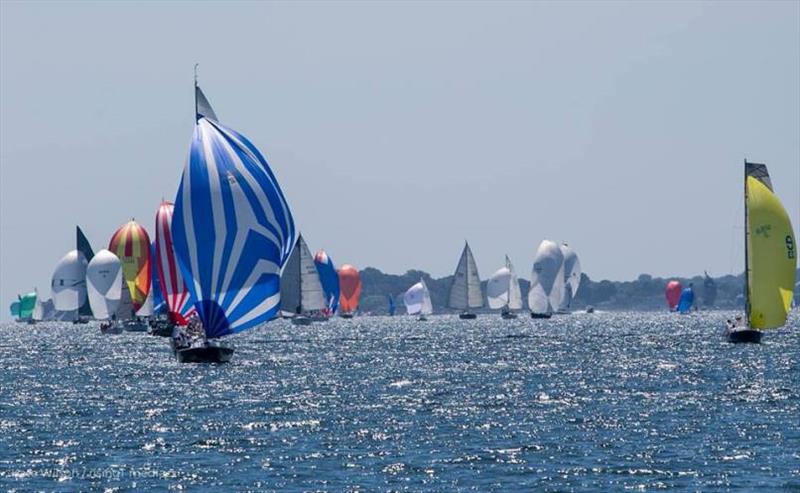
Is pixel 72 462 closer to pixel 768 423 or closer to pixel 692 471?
pixel 692 471

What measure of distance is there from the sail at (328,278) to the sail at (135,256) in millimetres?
46130

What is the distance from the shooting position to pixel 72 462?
1580 inches

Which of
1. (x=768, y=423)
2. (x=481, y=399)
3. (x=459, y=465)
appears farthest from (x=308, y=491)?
(x=481, y=399)

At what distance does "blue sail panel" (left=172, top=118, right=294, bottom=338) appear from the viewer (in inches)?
2616

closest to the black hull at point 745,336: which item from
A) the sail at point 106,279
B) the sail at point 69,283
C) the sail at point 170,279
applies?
the sail at point 170,279

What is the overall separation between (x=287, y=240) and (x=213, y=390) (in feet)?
28.2

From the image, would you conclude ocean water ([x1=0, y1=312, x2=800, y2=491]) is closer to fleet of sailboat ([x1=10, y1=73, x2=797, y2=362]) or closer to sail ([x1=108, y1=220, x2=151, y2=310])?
fleet of sailboat ([x1=10, y1=73, x2=797, y2=362])

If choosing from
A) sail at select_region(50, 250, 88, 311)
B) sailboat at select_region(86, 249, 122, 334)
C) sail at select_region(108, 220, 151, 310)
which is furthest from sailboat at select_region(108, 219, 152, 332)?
sail at select_region(50, 250, 88, 311)

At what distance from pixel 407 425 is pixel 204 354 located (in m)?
28.8

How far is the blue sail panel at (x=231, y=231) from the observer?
6644 cm

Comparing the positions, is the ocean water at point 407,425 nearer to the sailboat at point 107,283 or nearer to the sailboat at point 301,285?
the sailboat at point 107,283

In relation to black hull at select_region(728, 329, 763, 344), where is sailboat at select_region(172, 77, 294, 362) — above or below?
above

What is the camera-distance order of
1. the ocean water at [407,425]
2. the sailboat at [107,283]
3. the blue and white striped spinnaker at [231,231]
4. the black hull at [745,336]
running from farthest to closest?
1. the sailboat at [107,283]
2. the black hull at [745,336]
3. the blue and white striped spinnaker at [231,231]
4. the ocean water at [407,425]

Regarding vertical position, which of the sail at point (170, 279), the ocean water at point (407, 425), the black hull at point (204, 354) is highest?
the sail at point (170, 279)
